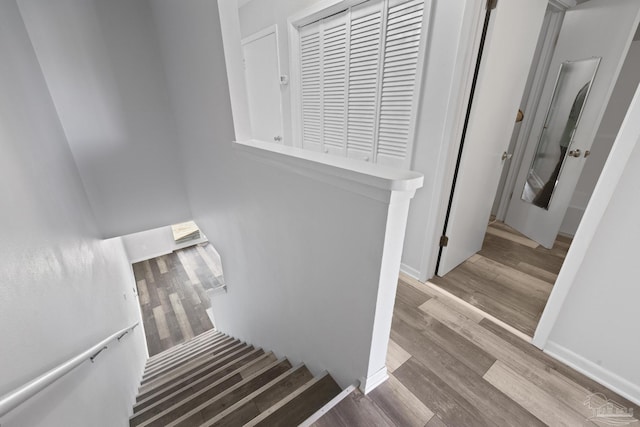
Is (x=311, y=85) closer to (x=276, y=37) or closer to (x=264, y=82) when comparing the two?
(x=276, y=37)

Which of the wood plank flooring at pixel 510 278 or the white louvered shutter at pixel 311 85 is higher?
the white louvered shutter at pixel 311 85

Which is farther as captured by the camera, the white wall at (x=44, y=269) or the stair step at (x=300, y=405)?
the stair step at (x=300, y=405)

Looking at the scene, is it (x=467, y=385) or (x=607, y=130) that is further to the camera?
(x=607, y=130)

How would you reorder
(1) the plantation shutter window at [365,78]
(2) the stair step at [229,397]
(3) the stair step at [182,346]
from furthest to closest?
(3) the stair step at [182,346] → (1) the plantation shutter window at [365,78] → (2) the stair step at [229,397]

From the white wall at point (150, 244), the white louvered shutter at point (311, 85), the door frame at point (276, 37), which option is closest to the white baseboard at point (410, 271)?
the white louvered shutter at point (311, 85)

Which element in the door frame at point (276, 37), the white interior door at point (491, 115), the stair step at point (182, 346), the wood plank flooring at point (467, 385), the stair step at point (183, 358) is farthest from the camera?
the stair step at point (182, 346)

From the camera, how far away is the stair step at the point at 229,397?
1440mm

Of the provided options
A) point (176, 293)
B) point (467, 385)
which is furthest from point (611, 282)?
point (176, 293)

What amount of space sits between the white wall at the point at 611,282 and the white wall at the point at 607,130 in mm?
1958

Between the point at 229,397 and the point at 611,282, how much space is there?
207 centimetres

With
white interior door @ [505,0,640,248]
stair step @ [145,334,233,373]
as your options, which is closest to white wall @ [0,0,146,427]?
stair step @ [145,334,233,373]

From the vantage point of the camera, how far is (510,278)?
2016 millimetres

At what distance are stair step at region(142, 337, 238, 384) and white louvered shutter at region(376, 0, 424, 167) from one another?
2.90 meters

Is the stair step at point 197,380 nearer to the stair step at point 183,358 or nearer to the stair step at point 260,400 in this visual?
the stair step at point 183,358
